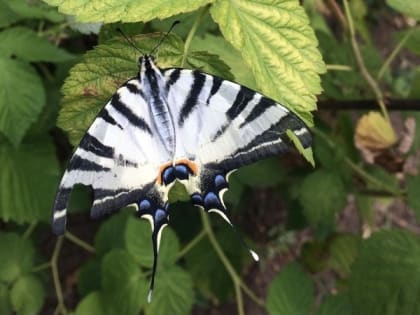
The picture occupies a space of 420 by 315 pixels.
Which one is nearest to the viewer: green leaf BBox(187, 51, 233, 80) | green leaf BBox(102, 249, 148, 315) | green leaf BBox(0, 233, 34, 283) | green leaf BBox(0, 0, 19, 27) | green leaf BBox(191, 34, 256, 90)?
green leaf BBox(187, 51, 233, 80)

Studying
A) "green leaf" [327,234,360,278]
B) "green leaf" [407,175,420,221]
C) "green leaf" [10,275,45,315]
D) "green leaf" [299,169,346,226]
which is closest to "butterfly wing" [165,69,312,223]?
"green leaf" [407,175,420,221]

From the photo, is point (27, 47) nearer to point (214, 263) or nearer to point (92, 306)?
point (92, 306)

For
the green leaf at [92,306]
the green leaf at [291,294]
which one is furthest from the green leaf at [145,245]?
the green leaf at [291,294]

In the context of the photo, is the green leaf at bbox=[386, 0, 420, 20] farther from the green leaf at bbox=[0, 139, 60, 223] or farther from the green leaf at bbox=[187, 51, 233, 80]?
the green leaf at bbox=[0, 139, 60, 223]

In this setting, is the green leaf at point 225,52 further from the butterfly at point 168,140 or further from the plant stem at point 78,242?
the plant stem at point 78,242

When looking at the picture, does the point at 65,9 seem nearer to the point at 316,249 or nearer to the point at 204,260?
the point at 204,260

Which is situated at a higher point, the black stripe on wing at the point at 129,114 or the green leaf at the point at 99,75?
the green leaf at the point at 99,75
